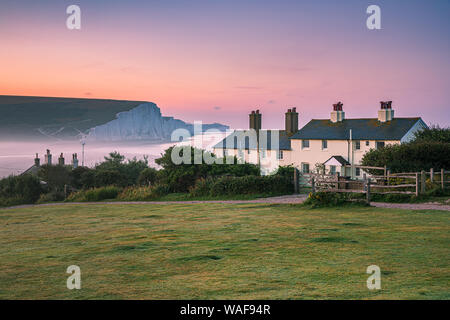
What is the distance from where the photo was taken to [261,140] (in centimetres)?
6131

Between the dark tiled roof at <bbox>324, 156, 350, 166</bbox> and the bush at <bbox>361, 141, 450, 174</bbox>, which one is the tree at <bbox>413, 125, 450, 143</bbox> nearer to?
the bush at <bbox>361, 141, 450, 174</bbox>

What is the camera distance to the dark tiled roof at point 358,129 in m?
51.3

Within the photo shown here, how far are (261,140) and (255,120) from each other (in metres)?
3.94

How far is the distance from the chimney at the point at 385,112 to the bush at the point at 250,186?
95.4 ft

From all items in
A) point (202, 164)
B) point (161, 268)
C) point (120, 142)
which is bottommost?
point (161, 268)

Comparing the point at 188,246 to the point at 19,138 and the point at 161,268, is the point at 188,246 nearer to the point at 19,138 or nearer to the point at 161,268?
the point at 161,268

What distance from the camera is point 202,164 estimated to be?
33.8 metres

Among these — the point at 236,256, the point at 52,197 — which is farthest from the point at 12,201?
the point at 236,256

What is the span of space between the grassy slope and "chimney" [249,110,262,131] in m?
105

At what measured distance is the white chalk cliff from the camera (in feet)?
504

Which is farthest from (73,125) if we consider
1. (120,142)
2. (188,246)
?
(188,246)
